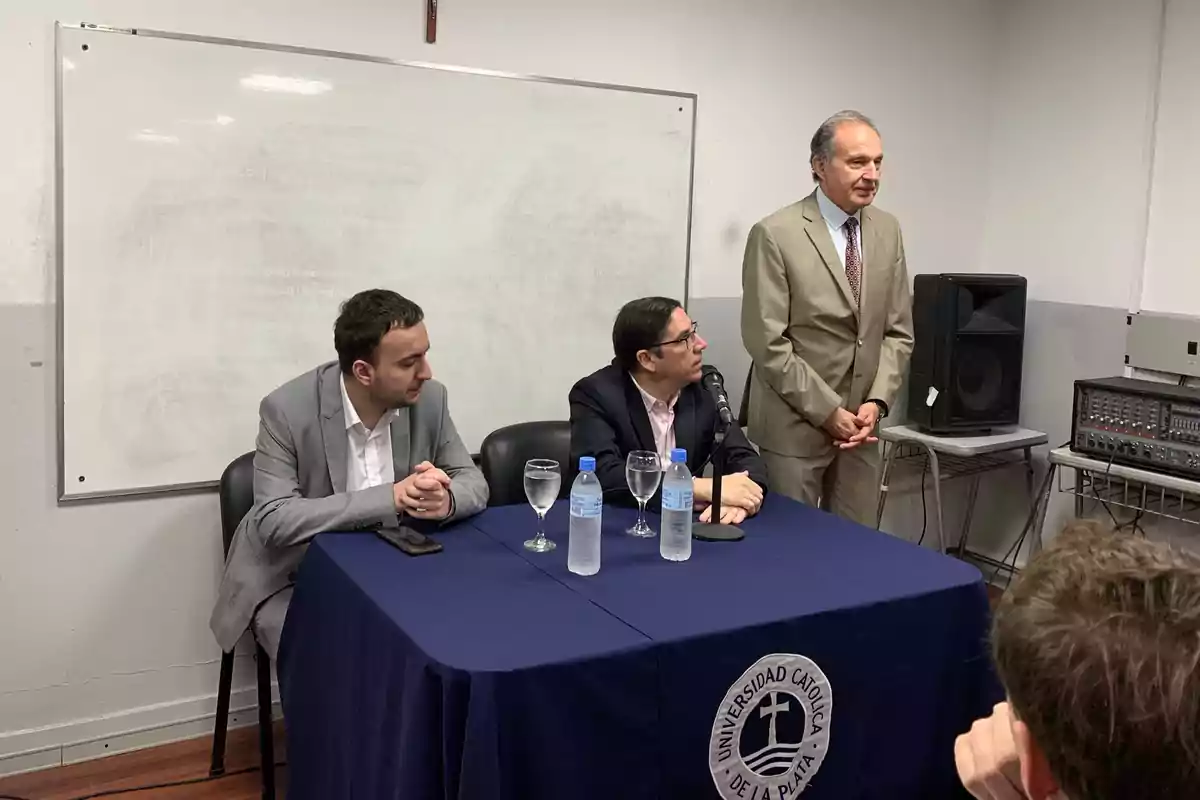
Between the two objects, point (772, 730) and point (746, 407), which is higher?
point (746, 407)

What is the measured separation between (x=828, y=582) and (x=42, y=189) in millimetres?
2030

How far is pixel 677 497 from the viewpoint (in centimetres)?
195

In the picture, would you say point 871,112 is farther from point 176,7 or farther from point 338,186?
point 176,7

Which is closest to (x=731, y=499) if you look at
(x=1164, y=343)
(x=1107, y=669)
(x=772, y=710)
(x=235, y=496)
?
(x=772, y=710)

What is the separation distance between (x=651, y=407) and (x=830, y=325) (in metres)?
0.71

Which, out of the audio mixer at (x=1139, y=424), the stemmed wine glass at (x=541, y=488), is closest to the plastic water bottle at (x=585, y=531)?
the stemmed wine glass at (x=541, y=488)

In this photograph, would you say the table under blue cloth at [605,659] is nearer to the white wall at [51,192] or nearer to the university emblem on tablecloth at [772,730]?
the university emblem on tablecloth at [772,730]

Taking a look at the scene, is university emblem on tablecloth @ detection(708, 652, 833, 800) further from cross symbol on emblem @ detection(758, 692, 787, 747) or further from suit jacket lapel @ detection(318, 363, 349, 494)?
suit jacket lapel @ detection(318, 363, 349, 494)

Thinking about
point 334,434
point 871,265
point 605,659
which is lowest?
point 605,659

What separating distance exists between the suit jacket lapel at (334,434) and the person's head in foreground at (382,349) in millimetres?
48

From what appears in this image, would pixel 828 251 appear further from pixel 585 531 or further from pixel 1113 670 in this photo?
pixel 1113 670

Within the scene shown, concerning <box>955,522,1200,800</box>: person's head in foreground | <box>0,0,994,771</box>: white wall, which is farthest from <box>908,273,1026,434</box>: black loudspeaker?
<box>955,522,1200,800</box>: person's head in foreground

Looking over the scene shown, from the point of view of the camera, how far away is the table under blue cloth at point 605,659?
151 centimetres

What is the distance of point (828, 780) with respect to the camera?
1807 mm
